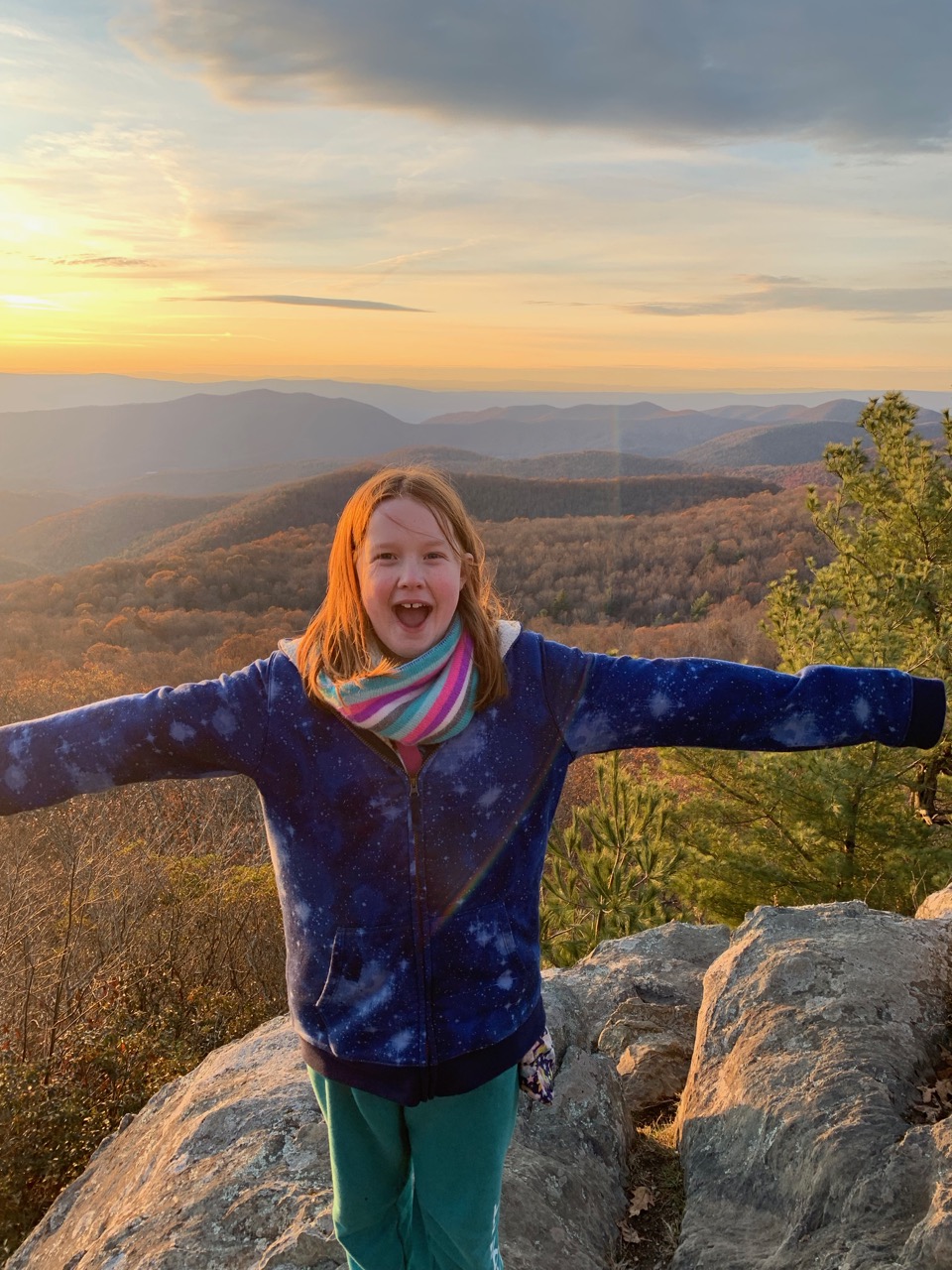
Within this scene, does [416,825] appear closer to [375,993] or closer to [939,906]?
[375,993]

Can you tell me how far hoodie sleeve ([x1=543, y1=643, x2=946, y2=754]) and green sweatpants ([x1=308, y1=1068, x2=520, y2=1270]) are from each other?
2.78 feet

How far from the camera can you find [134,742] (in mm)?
1779

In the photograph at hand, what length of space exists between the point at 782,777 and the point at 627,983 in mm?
3644

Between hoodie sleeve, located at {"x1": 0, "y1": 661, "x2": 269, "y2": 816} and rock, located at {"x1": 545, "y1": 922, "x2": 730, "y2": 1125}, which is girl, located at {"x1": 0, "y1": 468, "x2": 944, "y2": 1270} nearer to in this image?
hoodie sleeve, located at {"x1": 0, "y1": 661, "x2": 269, "y2": 816}

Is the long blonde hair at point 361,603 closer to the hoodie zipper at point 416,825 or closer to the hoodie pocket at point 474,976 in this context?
the hoodie zipper at point 416,825

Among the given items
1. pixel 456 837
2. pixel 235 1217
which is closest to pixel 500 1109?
pixel 456 837

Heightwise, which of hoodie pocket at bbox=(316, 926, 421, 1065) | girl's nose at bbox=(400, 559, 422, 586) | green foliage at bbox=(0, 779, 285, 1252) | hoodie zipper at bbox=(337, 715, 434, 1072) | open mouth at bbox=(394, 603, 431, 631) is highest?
girl's nose at bbox=(400, 559, 422, 586)

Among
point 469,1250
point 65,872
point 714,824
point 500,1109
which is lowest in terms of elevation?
point 65,872

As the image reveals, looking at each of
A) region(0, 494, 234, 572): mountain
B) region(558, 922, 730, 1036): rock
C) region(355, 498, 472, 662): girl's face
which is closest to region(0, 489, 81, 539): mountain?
region(0, 494, 234, 572): mountain

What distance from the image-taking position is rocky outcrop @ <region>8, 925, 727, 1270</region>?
2.80 metres

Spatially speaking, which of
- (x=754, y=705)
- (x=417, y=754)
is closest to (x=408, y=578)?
(x=417, y=754)

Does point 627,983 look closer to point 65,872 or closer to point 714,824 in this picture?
point 714,824

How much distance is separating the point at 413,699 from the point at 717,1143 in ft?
7.28

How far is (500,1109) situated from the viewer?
200 centimetres
